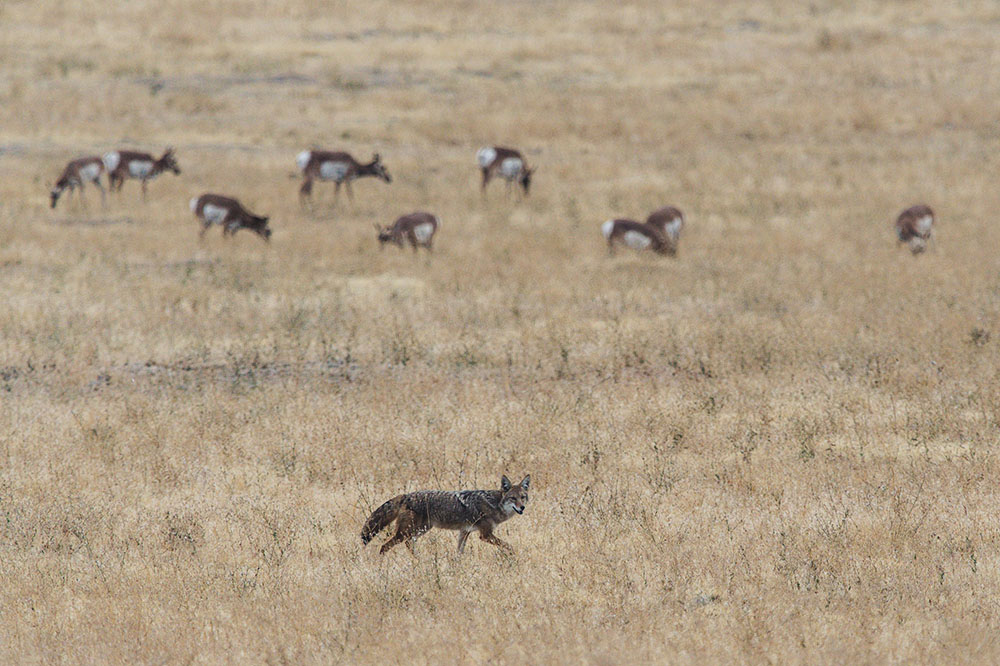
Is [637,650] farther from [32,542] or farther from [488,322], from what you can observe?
[488,322]

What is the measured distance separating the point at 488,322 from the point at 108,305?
5278 millimetres

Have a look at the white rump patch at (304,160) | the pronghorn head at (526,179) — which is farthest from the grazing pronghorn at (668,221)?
the white rump patch at (304,160)

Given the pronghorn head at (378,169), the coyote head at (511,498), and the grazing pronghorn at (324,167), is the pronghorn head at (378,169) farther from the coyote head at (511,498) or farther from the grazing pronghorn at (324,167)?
the coyote head at (511,498)

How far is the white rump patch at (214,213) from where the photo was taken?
22.2 meters

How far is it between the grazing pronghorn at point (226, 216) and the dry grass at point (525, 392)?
1.18 feet

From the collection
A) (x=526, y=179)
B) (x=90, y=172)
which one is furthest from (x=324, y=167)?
(x=90, y=172)

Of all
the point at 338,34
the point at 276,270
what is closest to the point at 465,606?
the point at 276,270

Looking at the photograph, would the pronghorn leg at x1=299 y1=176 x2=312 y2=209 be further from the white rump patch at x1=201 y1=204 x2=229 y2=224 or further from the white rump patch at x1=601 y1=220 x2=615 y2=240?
the white rump patch at x1=601 y1=220 x2=615 y2=240

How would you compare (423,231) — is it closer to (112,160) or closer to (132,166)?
(132,166)

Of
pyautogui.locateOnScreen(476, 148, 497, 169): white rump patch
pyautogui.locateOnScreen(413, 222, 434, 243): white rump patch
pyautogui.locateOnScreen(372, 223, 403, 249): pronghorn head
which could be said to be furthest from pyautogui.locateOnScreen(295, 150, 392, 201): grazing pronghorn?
pyautogui.locateOnScreen(413, 222, 434, 243): white rump patch

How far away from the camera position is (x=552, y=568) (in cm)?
726

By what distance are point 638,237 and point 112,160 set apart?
500 inches

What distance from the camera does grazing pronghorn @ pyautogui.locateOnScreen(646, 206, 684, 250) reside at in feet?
69.3

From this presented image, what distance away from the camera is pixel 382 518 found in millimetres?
7383
